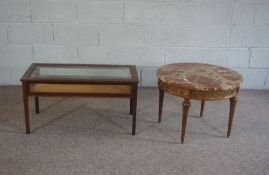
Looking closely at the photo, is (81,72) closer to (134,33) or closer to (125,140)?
(125,140)

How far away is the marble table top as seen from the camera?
2117 millimetres

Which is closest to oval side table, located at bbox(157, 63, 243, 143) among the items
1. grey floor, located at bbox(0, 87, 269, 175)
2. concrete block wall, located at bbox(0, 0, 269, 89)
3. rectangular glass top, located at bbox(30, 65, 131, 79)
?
grey floor, located at bbox(0, 87, 269, 175)

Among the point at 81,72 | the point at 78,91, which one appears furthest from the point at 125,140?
the point at 81,72

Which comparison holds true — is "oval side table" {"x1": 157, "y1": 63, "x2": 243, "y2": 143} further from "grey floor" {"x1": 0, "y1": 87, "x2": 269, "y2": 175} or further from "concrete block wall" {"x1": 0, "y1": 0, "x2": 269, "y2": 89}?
"concrete block wall" {"x1": 0, "y1": 0, "x2": 269, "y2": 89}

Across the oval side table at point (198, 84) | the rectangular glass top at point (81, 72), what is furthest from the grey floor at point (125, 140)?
the rectangular glass top at point (81, 72)

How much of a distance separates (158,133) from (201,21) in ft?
4.46

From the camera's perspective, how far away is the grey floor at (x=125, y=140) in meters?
2.06

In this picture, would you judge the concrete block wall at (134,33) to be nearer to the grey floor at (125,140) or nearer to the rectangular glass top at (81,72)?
the grey floor at (125,140)

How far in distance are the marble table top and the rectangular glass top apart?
1.07 ft

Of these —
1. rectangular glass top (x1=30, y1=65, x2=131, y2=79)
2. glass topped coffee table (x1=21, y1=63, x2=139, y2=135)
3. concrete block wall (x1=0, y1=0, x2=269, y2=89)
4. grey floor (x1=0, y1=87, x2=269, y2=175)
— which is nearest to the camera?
grey floor (x1=0, y1=87, x2=269, y2=175)

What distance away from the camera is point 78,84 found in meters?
2.30

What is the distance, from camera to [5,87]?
3.32 meters

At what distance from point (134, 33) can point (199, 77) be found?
1.18 meters

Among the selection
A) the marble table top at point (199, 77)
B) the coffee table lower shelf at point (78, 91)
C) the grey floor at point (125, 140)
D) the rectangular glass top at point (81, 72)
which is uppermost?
the marble table top at point (199, 77)
